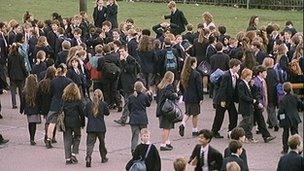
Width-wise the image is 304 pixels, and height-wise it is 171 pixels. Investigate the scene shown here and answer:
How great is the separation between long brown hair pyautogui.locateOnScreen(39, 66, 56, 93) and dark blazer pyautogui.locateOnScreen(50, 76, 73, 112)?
103mm

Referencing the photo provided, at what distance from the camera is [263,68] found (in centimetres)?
1936

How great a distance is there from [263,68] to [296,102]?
1678 millimetres

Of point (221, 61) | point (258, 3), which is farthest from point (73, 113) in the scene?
point (258, 3)

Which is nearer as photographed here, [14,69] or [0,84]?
[14,69]

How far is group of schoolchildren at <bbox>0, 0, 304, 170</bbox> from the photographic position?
1773cm

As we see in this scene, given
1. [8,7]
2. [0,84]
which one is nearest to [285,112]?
[0,84]

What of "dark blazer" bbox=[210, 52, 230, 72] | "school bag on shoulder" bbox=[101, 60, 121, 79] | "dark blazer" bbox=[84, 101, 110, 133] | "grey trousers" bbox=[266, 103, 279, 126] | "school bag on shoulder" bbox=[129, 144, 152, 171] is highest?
"dark blazer" bbox=[210, 52, 230, 72]

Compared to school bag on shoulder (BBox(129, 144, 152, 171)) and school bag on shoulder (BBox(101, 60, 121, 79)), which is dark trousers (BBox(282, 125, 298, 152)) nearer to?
school bag on shoulder (BBox(129, 144, 152, 171))

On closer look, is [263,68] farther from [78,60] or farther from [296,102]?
[78,60]

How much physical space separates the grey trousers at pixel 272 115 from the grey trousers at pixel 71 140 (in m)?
4.77

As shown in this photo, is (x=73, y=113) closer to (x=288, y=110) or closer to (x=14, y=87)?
(x=288, y=110)

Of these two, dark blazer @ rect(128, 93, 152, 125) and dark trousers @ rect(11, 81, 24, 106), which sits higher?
dark blazer @ rect(128, 93, 152, 125)

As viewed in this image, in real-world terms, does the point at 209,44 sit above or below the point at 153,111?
above

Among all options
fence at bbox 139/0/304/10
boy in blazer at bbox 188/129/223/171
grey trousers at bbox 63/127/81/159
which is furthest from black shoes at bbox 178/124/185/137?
fence at bbox 139/0/304/10
